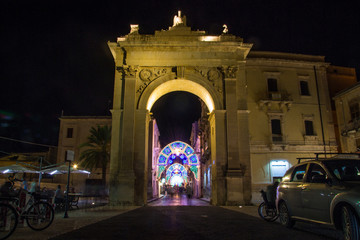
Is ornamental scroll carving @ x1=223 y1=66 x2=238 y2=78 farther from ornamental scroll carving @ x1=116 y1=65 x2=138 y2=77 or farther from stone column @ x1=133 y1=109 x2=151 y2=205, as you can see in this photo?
ornamental scroll carving @ x1=116 y1=65 x2=138 y2=77

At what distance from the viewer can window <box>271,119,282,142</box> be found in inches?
956

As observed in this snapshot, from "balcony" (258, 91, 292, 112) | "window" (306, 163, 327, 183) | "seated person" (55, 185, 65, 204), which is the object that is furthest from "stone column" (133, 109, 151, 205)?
"window" (306, 163, 327, 183)

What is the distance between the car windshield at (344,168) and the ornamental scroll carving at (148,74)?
52.7 ft

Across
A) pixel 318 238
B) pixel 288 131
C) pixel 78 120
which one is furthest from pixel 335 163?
pixel 78 120

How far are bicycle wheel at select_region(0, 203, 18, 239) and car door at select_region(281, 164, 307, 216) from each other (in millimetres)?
7034

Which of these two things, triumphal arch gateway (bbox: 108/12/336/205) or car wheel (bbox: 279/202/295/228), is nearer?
car wheel (bbox: 279/202/295/228)

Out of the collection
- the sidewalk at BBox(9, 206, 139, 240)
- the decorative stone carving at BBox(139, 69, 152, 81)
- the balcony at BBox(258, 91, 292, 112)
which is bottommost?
the sidewalk at BBox(9, 206, 139, 240)

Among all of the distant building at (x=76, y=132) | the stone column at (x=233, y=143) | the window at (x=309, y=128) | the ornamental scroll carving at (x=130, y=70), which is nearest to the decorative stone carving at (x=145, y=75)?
the ornamental scroll carving at (x=130, y=70)

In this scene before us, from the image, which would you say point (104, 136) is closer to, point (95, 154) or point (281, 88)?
point (95, 154)

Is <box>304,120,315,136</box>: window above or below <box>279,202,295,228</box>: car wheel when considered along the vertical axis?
above

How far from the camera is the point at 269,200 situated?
10.0 m

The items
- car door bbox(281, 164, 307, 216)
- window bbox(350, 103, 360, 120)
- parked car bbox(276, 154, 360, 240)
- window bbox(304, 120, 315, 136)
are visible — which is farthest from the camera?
window bbox(304, 120, 315, 136)

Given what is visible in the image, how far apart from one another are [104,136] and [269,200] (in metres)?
26.9

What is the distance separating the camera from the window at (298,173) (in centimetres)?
819
